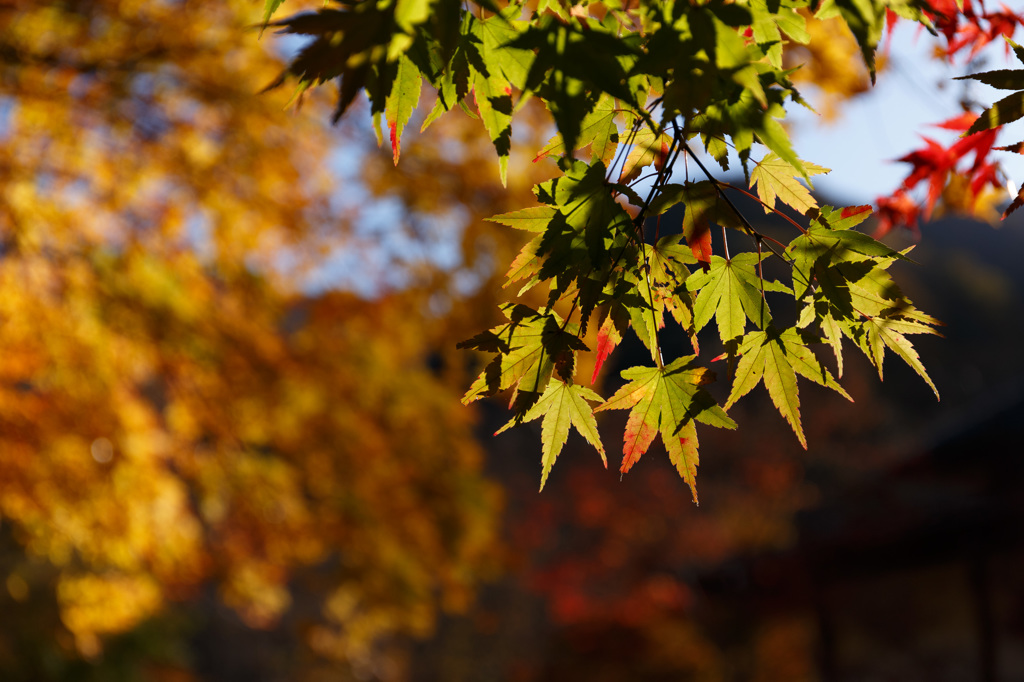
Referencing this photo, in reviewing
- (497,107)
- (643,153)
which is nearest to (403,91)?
(497,107)

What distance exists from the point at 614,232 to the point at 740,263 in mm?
222

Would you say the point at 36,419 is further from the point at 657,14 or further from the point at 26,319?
the point at 657,14

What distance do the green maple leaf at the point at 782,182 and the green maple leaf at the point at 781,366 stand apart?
8.7 inches

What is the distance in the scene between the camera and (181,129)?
14.9ft

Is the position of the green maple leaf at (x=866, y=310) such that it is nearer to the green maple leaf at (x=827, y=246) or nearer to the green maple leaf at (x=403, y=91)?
the green maple leaf at (x=827, y=246)

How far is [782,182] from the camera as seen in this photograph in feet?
3.62

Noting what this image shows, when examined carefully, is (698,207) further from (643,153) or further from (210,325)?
(210,325)

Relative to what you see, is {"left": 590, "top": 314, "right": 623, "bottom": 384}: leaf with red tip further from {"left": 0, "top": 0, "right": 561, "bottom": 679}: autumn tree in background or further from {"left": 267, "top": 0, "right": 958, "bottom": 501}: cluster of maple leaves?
{"left": 0, "top": 0, "right": 561, "bottom": 679}: autumn tree in background

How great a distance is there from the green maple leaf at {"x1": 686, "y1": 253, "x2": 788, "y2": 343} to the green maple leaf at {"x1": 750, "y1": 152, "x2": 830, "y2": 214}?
13 centimetres

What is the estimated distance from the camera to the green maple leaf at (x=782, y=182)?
3.57 ft

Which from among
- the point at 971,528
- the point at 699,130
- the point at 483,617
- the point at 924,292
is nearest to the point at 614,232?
the point at 699,130

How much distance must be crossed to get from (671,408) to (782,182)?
432 mm

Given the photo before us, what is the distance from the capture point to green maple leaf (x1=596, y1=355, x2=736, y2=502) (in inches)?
43.8

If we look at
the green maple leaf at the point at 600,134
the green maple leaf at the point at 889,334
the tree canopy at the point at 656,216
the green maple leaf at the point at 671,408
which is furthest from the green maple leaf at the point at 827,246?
the green maple leaf at the point at 600,134
